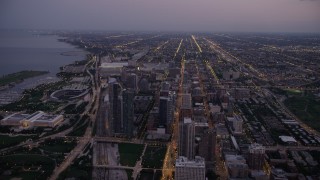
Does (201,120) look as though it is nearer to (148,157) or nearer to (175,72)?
(148,157)

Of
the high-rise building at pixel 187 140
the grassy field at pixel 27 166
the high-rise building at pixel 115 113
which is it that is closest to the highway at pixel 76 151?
the grassy field at pixel 27 166

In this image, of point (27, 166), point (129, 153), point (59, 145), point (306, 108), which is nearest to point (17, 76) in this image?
point (59, 145)

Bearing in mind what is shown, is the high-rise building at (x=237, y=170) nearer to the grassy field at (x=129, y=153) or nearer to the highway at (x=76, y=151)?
the grassy field at (x=129, y=153)

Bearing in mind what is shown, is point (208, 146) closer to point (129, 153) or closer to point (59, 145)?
point (129, 153)

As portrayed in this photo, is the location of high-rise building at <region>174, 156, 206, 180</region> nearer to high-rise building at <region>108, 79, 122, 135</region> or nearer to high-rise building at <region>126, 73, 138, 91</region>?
high-rise building at <region>108, 79, 122, 135</region>

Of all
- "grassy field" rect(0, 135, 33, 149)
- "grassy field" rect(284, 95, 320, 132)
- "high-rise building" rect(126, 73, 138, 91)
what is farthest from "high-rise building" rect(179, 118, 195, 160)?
"high-rise building" rect(126, 73, 138, 91)

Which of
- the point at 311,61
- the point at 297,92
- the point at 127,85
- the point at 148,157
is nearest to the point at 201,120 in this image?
the point at 148,157
